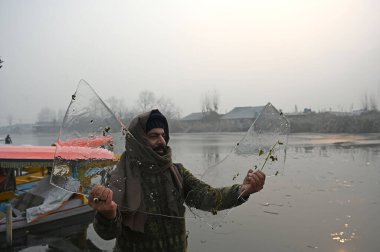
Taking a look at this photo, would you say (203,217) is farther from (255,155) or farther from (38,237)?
(38,237)

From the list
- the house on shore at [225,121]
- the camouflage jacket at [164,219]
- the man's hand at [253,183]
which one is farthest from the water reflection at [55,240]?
the house on shore at [225,121]

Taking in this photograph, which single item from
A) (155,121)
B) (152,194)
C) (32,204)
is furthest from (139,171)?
(32,204)

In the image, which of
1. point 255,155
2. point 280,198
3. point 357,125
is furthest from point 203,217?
point 357,125

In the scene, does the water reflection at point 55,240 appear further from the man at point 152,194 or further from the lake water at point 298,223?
the man at point 152,194

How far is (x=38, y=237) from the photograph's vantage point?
9578 mm

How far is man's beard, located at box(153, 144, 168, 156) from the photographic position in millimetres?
2504

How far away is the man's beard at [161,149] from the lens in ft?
8.22

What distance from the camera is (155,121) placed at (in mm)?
2541

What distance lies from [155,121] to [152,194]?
21.2 inches

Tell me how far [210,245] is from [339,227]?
374 cm

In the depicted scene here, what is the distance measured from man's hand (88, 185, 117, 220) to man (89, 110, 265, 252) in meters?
0.13

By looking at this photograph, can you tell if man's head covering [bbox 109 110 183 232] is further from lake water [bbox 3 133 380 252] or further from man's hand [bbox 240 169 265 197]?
lake water [bbox 3 133 380 252]

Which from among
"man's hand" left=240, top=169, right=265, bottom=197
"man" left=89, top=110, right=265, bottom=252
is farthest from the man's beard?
"man's hand" left=240, top=169, right=265, bottom=197

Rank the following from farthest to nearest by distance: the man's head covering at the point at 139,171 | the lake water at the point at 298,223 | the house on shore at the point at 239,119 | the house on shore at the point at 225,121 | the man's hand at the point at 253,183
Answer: the house on shore at the point at 225,121
the house on shore at the point at 239,119
the lake water at the point at 298,223
the man's hand at the point at 253,183
the man's head covering at the point at 139,171
